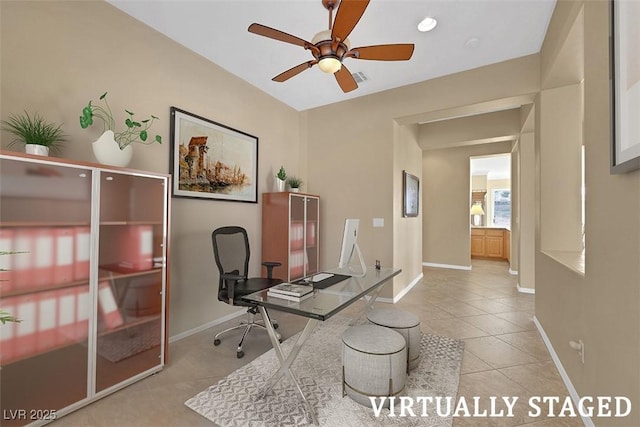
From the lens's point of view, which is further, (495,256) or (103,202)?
(495,256)

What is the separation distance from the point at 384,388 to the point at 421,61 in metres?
3.33

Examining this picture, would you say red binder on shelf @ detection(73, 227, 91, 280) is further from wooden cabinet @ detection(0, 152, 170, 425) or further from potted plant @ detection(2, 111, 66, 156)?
potted plant @ detection(2, 111, 66, 156)

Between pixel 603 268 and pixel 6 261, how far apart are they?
127 inches

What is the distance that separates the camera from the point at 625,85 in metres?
1.17

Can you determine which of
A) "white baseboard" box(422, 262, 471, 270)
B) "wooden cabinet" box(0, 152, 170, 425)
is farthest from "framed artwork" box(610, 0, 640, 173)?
"white baseboard" box(422, 262, 471, 270)

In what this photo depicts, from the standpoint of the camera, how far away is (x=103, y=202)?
6.23 feet

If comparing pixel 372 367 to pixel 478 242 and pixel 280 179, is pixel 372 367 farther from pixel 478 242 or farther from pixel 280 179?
pixel 478 242

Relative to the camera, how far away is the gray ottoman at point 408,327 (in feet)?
7.13

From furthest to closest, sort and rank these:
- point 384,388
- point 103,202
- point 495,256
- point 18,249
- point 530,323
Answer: point 495,256
point 530,323
point 103,202
point 384,388
point 18,249

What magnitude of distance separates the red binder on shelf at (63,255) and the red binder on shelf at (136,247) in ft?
0.92

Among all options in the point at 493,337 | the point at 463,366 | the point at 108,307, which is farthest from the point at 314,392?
the point at 493,337

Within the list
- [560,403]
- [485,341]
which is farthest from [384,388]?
[485,341]

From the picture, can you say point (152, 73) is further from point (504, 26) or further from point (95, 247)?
point (504, 26)

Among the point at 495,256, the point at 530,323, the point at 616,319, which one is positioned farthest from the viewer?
the point at 495,256
